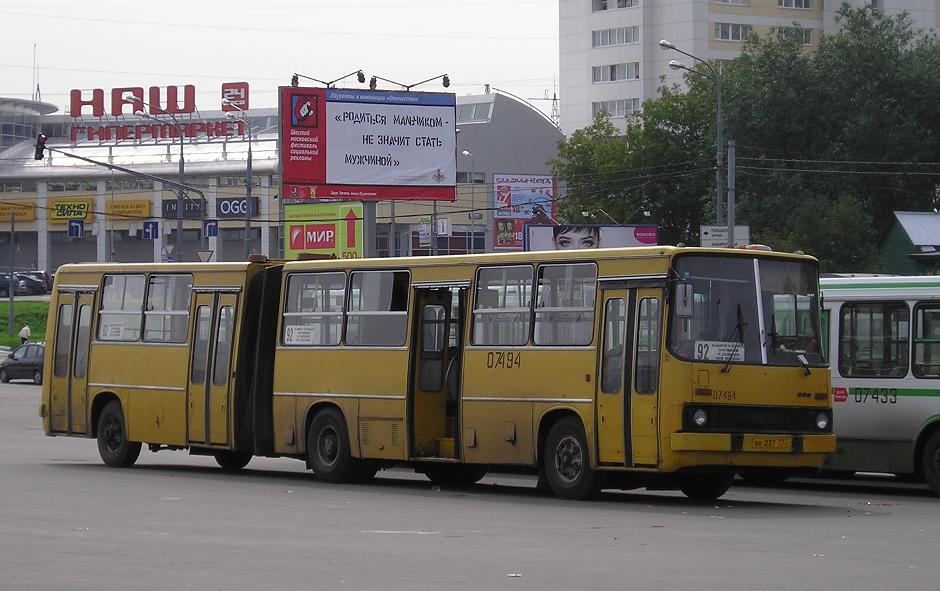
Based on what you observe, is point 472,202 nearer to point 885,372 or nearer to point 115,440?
point 115,440

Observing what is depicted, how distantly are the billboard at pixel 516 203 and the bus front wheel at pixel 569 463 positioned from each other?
71.3 meters

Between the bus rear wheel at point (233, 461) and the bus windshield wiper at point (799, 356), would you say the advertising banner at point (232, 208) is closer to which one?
the bus rear wheel at point (233, 461)

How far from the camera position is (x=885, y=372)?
19.9 metres

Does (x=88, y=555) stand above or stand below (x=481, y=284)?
below

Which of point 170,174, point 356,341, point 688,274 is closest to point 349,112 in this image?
point 356,341

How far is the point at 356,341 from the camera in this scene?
20.8 m

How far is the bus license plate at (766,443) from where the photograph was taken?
16906 mm

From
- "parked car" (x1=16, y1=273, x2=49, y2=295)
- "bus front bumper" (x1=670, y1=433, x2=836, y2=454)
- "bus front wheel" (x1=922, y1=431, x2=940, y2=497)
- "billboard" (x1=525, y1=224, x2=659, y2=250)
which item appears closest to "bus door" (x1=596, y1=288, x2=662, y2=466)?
"bus front bumper" (x1=670, y1=433, x2=836, y2=454)

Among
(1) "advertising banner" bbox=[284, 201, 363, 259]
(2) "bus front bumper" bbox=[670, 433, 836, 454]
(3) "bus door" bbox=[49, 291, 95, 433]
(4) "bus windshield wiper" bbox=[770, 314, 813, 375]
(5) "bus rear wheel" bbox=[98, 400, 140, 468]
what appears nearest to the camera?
(2) "bus front bumper" bbox=[670, 433, 836, 454]

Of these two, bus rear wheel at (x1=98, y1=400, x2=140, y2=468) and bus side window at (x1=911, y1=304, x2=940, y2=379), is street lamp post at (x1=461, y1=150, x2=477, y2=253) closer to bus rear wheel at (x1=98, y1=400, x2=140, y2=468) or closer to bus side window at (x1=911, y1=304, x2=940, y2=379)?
bus rear wheel at (x1=98, y1=400, x2=140, y2=468)

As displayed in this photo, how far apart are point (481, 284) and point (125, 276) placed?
6.88 metres

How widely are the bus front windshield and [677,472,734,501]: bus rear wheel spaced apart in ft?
5.34

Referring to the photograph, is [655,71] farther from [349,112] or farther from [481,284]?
[481,284]

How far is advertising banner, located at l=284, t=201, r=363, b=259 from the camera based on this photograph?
2549 inches
